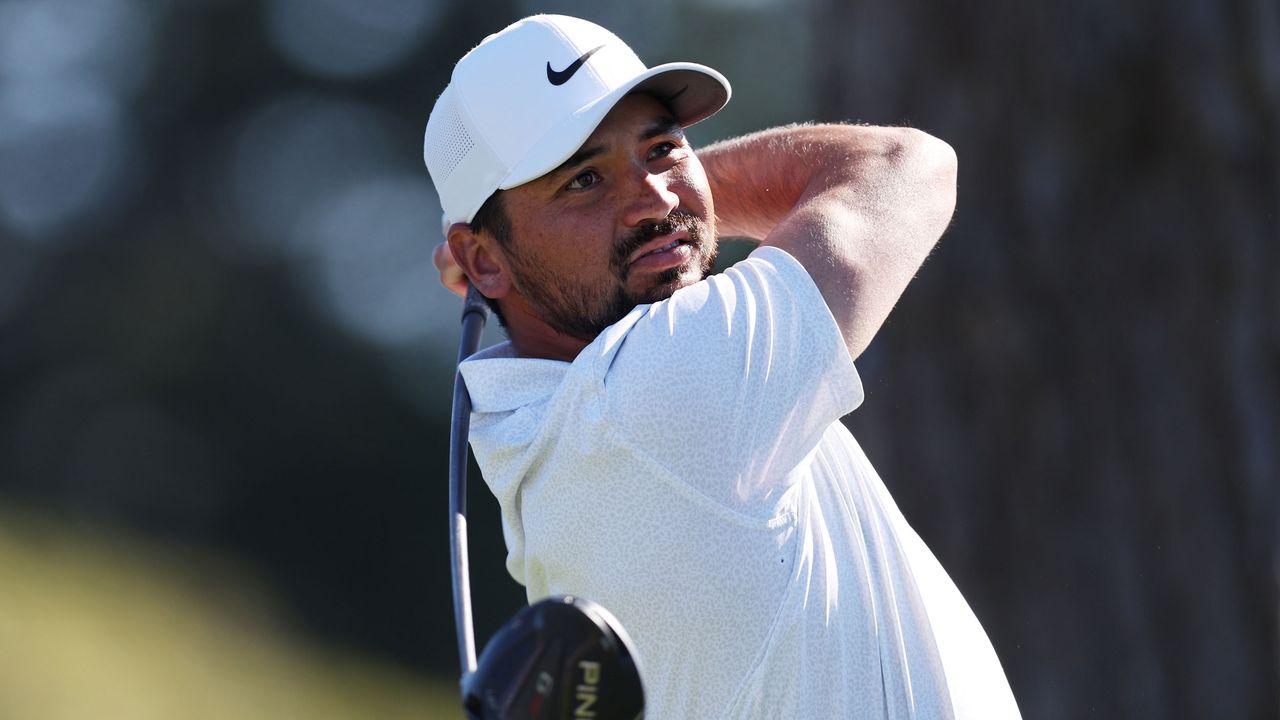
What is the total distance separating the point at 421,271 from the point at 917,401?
21.0 metres

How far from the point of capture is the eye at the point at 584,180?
326cm

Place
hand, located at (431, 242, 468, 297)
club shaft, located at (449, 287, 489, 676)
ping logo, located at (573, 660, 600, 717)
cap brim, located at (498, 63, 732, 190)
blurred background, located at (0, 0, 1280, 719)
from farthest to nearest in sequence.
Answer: blurred background, located at (0, 0, 1280, 719), hand, located at (431, 242, 468, 297), cap brim, located at (498, 63, 732, 190), club shaft, located at (449, 287, 489, 676), ping logo, located at (573, 660, 600, 717)

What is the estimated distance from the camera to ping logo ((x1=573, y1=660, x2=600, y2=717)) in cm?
222

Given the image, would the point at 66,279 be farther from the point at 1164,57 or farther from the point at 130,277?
the point at 1164,57

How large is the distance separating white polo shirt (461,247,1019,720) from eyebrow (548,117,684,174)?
1.18 ft

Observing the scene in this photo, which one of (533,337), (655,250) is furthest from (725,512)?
(533,337)

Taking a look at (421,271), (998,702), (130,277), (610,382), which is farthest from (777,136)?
(421,271)

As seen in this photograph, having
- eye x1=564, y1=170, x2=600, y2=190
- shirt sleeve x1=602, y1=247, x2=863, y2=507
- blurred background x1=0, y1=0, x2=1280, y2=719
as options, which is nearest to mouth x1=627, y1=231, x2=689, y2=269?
eye x1=564, y1=170, x2=600, y2=190

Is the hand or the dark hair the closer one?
the dark hair

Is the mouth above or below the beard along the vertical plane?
above

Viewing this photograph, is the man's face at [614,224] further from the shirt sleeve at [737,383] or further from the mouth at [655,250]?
the shirt sleeve at [737,383]

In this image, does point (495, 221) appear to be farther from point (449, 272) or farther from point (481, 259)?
point (449, 272)

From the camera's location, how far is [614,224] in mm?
3230

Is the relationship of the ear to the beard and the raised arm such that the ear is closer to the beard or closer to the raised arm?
the beard
